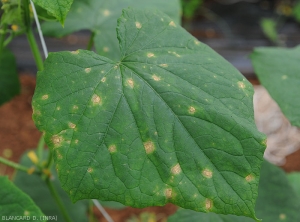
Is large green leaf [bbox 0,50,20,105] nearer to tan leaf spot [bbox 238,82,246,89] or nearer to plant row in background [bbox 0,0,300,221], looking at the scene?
plant row in background [bbox 0,0,300,221]

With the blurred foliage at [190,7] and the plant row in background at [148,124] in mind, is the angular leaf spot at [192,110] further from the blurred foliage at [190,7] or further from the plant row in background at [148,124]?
the blurred foliage at [190,7]

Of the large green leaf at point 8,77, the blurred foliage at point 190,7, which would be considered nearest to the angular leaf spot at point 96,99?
the large green leaf at point 8,77

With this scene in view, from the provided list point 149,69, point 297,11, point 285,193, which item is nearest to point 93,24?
point 149,69

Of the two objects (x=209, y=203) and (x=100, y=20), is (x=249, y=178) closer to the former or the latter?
(x=209, y=203)

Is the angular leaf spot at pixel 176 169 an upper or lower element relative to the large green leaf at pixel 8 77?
upper

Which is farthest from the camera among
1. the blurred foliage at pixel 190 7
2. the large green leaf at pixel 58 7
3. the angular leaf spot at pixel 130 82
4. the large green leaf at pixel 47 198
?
the blurred foliage at pixel 190 7

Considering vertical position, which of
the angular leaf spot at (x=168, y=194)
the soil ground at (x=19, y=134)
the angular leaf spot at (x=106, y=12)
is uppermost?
the angular leaf spot at (x=106, y=12)

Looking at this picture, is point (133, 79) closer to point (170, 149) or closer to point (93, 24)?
point (170, 149)
